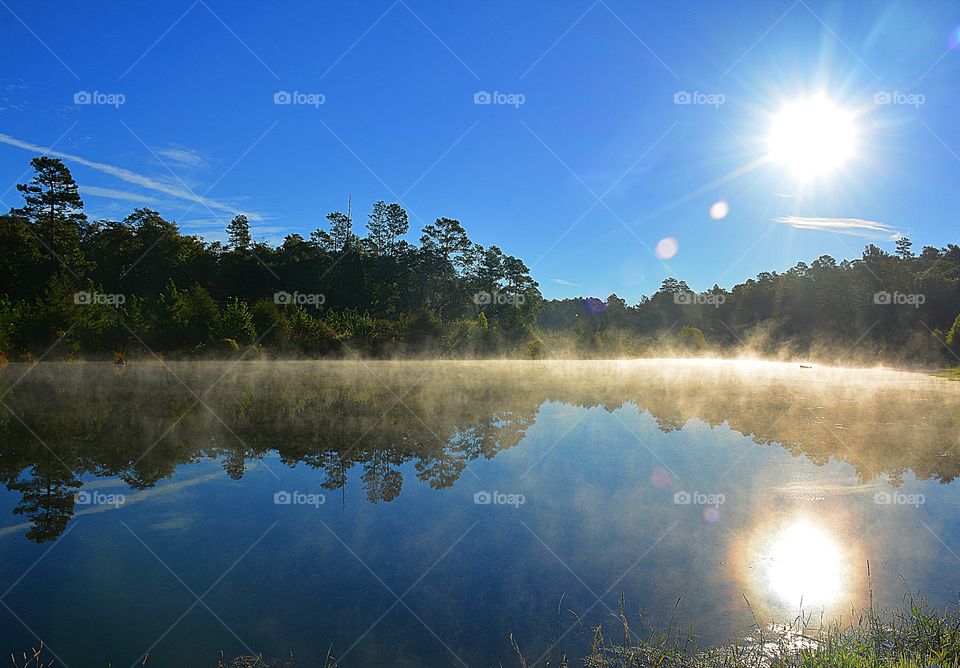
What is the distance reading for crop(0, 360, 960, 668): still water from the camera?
16.4ft

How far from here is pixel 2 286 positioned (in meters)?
49.9

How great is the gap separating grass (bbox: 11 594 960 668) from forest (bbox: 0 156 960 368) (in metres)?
38.2

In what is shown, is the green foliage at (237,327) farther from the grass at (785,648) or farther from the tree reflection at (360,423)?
the grass at (785,648)

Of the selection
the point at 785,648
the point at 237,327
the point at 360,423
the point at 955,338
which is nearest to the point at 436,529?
the point at 785,648

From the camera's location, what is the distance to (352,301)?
69.4 meters

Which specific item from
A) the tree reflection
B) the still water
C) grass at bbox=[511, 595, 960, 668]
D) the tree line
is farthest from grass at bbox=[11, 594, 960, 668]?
the tree line

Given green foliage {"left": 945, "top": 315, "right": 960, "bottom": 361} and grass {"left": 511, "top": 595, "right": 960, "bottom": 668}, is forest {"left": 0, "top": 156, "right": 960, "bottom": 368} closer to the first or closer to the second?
green foliage {"left": 945, "top": 315, "right": 960, "bottom": 361}

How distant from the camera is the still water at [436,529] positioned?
5004mm

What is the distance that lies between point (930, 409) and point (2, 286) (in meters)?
67.6

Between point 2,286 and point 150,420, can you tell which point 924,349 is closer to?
point 150,420

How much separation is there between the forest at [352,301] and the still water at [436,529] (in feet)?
77.0

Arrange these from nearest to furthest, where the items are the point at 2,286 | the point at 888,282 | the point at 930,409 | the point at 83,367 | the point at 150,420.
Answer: the point at 150,420
the point at 930,409
the point at 83,367
the point at 2,286
the point at 888,282

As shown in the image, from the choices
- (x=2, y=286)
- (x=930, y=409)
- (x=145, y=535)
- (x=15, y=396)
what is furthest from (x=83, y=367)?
(x=930, y=409)

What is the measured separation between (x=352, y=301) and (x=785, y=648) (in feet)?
223
